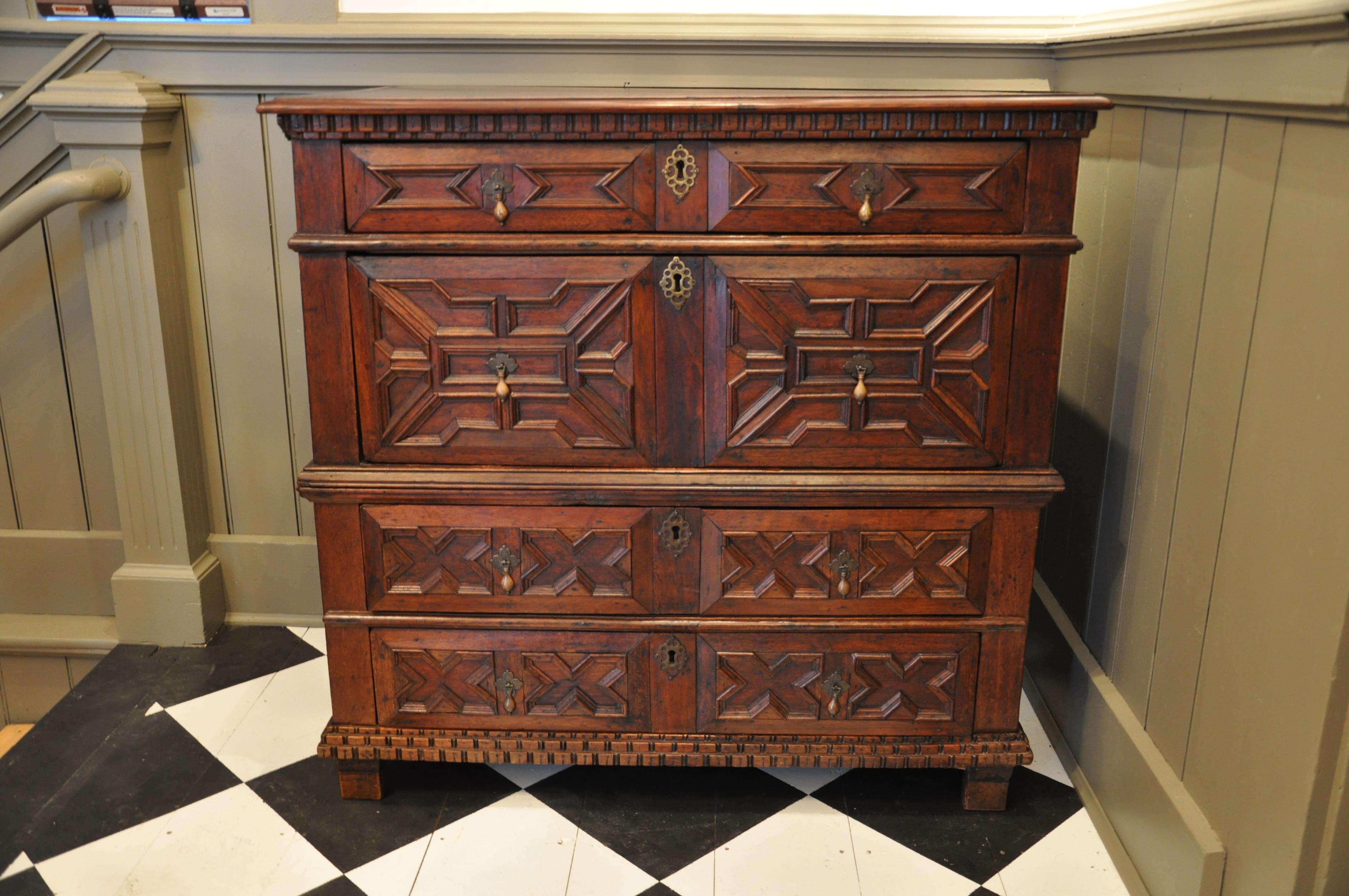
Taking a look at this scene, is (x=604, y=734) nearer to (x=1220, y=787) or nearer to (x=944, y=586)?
(x=944, y=586)

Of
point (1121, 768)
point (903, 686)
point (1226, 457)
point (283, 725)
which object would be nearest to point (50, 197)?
point (283, 725)

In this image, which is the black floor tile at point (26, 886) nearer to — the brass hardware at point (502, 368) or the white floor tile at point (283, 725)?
the white floor tile at point (283, 725)

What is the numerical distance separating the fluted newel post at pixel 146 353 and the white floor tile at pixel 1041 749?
6.08 feet

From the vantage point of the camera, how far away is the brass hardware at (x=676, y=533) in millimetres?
A: 1791

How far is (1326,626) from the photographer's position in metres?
1.25

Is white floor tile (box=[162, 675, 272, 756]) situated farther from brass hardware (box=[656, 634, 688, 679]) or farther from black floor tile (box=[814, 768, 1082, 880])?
black floor tile (box=[814, 768, 1082, 880])

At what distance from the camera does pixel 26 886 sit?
1.75 meters

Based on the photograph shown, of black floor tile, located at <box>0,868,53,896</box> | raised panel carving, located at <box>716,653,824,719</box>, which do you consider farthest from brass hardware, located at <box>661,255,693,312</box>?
black floor tile, located at <box>0,868,53,896</box>

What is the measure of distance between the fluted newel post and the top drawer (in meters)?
0.86

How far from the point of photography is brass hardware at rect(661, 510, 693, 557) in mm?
1791

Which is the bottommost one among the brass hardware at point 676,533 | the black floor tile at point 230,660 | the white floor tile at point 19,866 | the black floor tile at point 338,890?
the black floor tile at point 230,660

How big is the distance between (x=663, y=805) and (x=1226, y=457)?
112 centimetres

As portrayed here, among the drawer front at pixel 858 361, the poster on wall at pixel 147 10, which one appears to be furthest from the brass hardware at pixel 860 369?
the poster on wall at pixel 147 10

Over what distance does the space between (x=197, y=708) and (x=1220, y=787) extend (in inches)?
75.7
